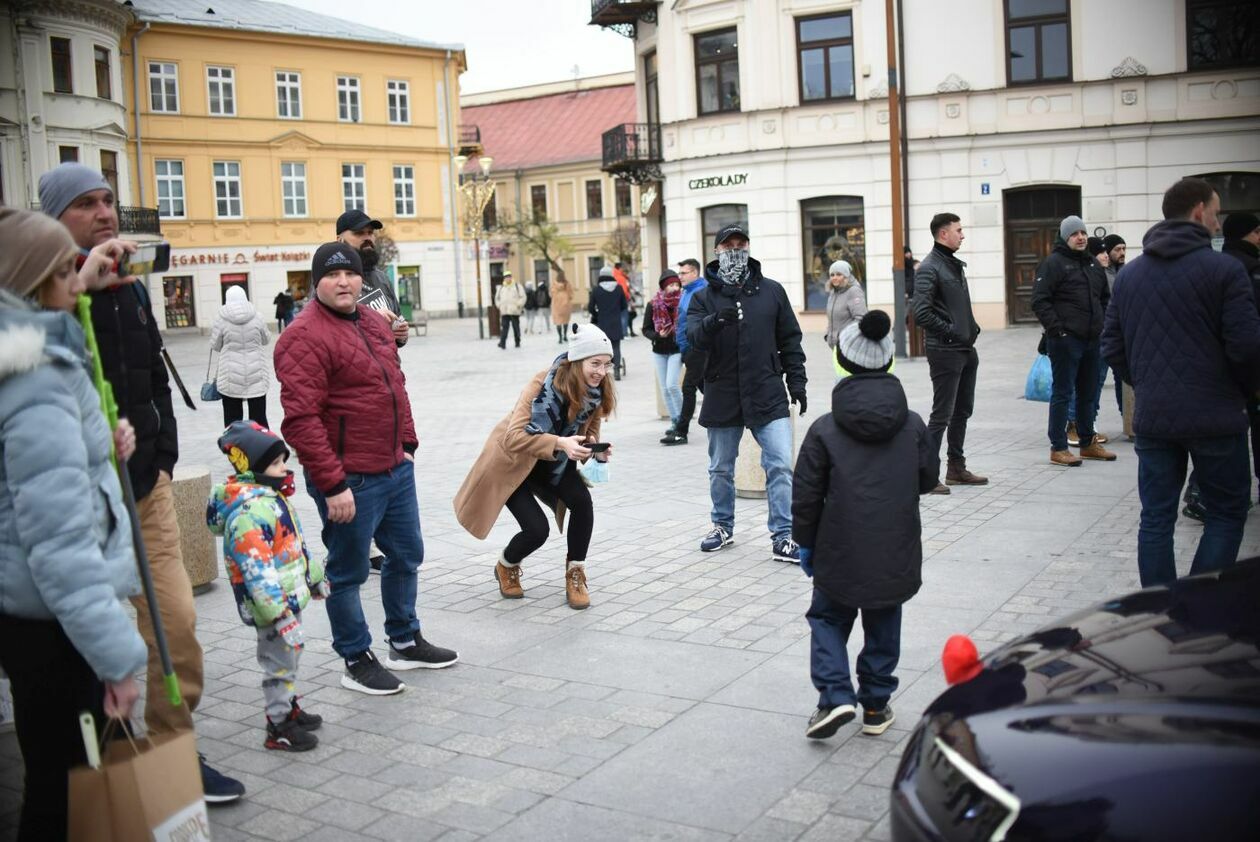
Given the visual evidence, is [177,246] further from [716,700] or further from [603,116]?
[716,700]

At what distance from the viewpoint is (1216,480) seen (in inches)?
233

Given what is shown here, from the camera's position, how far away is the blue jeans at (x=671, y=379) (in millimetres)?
13828

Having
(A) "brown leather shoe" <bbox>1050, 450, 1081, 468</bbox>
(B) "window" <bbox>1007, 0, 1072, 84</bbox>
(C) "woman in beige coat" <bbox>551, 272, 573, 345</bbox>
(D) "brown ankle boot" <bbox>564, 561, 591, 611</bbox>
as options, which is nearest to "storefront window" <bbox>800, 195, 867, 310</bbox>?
(B) "window" <bbox>1007, 0, 1072, 84</bbox>

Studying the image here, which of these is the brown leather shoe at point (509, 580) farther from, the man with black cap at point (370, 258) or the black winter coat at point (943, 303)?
the black winter coat at point (943, 303)

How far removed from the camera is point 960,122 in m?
27.8

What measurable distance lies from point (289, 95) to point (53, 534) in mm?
51675

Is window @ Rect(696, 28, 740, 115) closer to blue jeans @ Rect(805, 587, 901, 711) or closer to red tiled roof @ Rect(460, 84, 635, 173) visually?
blue jeans @ Rect(805, 587, 901, 711)

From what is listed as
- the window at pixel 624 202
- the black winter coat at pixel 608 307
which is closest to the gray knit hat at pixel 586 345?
the black winter coat at pixel 608 307

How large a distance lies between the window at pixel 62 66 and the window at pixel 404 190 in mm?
15312

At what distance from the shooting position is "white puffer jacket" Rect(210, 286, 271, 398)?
1176 cm

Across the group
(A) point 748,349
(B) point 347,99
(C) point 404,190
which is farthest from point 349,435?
(C) point 404,190

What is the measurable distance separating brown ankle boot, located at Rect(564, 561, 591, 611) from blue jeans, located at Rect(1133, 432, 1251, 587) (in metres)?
2.92

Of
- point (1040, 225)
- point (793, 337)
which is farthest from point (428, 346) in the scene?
point (793, 337)

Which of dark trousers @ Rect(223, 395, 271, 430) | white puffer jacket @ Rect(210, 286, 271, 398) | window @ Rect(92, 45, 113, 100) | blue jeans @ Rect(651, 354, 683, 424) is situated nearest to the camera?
white puffer jacket @ Rect(210, 286, 271, 398)
